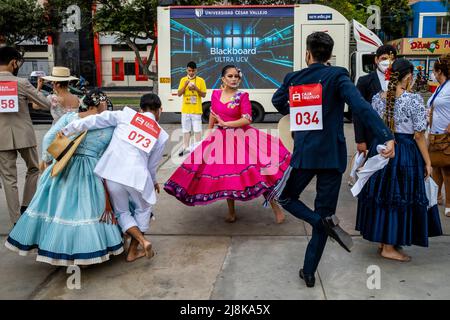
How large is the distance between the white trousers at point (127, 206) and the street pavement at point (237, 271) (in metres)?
0.36

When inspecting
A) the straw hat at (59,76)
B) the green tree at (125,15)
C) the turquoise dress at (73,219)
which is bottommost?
the turquoise dress at (73,219)

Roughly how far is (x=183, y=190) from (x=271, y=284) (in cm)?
158

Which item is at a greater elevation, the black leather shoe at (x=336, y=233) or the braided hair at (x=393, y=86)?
the braided hair at (x=393, y=86)

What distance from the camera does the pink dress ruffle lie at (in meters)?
4.87

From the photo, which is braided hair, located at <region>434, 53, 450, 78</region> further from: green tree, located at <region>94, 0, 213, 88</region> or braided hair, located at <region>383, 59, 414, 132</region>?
green tree, located at <region>94, 0, 213, 88</region>

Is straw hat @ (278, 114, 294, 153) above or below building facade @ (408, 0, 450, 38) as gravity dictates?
below

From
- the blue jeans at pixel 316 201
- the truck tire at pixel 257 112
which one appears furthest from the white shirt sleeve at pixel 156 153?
the truck tire at pixel 257 112

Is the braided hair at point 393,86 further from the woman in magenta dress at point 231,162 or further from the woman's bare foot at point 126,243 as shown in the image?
the woman's bare foot at point 126,243

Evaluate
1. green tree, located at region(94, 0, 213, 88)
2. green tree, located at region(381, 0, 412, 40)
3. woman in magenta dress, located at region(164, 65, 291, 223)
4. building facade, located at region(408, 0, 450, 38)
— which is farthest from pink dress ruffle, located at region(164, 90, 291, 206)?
building facade, located at region(408, 0, 450, 38)

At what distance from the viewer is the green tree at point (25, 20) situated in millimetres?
25375

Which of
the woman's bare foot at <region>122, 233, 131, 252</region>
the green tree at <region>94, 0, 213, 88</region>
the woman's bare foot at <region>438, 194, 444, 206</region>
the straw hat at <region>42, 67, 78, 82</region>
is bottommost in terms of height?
the woman's bare foot at <region>122, 233, 131, 252</region>

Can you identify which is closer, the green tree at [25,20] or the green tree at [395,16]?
the green tree at [25,20]

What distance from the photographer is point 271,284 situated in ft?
12.1
